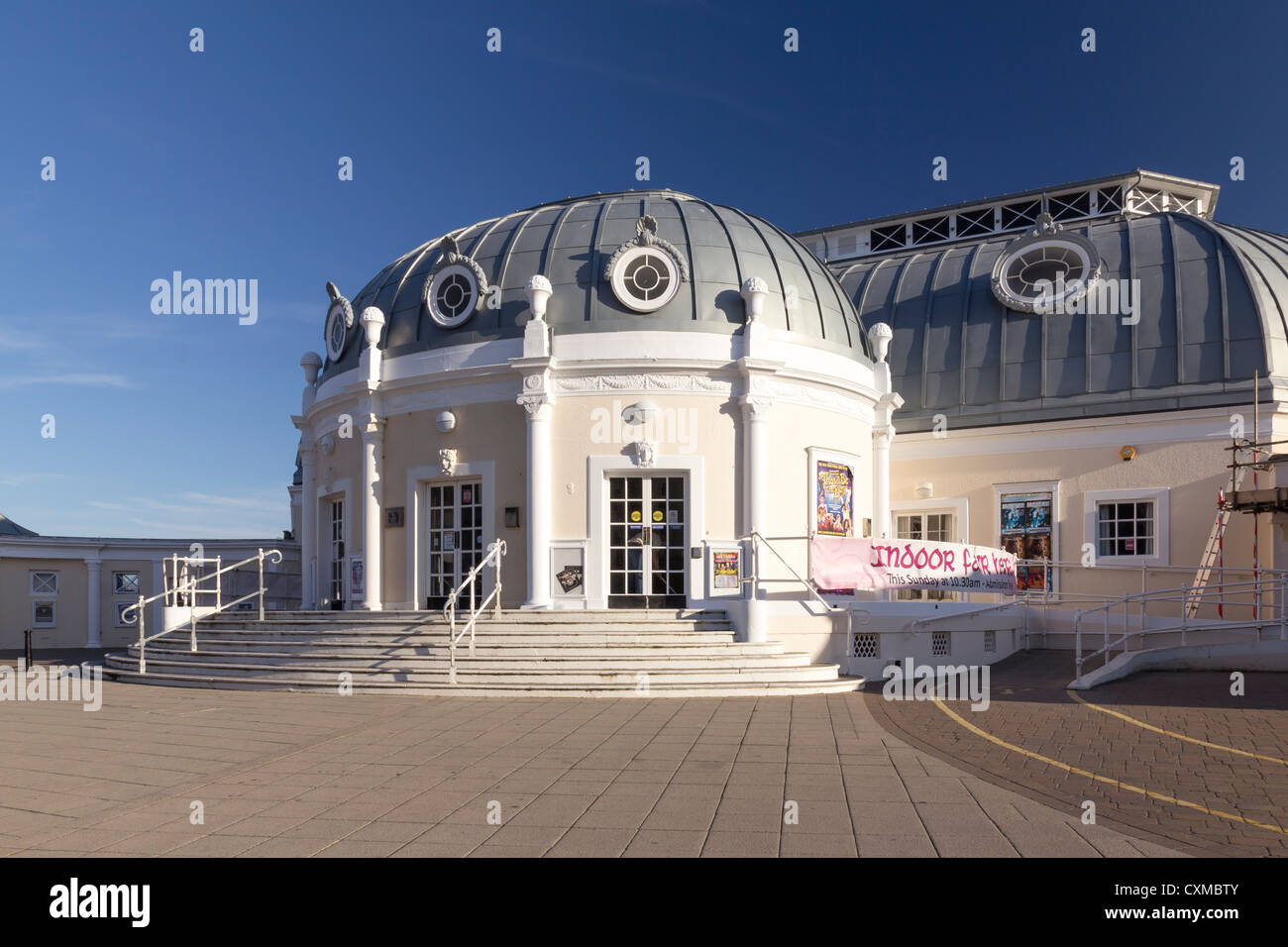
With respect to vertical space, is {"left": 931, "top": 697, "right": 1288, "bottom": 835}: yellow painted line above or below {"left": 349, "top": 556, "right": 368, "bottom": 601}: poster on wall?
below

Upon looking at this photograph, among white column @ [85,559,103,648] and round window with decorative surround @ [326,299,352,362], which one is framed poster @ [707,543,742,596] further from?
white column @ [85,559,103,648]

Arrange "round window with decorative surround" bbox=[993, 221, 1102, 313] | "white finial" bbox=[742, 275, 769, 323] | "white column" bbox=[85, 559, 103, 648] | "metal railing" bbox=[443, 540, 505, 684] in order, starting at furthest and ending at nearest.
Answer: "white column" bbox=[85, 559, 103, 648] → "round window with decorative surround" bbox=[993, 221, 1102, 313] → "white finial" bbox=[742, 275, 769, 323] → "metal railing" bbox=[443, 540, 505, 684]

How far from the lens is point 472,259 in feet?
62.1

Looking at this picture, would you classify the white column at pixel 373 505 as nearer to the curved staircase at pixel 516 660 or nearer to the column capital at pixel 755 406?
the curved staircase at pixel 516 660

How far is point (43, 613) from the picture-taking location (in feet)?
88.2

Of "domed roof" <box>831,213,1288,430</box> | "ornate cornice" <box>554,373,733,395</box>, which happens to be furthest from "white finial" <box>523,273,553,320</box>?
"domed roof" <box>831,213,1288,430</box>

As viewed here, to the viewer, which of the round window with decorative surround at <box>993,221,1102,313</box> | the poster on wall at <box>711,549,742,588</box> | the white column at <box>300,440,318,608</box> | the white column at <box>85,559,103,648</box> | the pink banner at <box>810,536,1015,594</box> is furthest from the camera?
the white column at <box>85,559,103,648</box>

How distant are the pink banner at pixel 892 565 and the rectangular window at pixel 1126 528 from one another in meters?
5.30

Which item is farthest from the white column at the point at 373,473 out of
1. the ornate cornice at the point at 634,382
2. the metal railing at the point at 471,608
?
the ornate cornice at the point at 634,382

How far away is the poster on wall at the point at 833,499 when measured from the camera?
18141 millimetres

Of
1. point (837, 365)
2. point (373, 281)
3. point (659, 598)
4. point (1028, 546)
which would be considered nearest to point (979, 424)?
point (1028, 546)

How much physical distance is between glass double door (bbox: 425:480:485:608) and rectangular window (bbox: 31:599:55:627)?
48.8ft

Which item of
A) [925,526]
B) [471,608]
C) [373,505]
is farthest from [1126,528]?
[373,505]

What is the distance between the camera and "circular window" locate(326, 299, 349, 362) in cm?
2048
